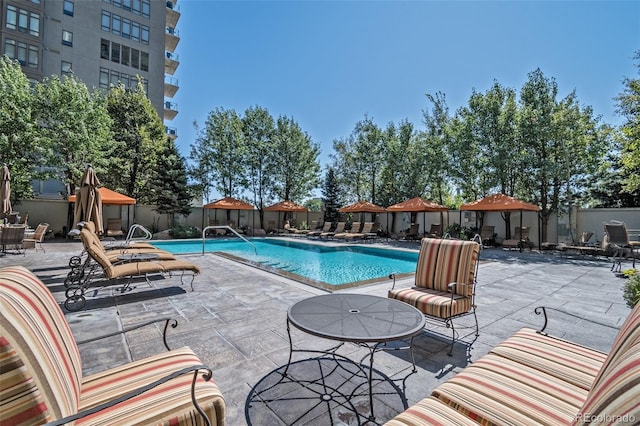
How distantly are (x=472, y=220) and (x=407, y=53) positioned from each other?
9414mm

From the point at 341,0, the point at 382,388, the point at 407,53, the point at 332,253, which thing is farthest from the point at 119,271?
the point at 407,53

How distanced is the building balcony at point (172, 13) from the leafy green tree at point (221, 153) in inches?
620

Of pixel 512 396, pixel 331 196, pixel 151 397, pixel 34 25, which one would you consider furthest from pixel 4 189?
pixel 34 25

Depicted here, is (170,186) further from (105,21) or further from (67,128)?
(105,21)

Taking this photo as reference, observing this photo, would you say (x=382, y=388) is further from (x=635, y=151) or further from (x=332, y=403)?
(x=635, y=151)

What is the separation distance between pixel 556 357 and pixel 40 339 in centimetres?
278

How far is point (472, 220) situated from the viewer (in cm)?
1619

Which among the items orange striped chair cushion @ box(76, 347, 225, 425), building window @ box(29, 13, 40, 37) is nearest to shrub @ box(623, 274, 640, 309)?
orange striped chair cushion @ box(76, 347, 225, 425)

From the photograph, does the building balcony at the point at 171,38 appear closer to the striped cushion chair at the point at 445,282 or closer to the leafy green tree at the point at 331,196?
the leafy green tree at the point at 331,196

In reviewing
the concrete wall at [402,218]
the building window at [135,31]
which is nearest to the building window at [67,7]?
the building window at [135,31]

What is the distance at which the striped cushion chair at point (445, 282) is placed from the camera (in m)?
3.03

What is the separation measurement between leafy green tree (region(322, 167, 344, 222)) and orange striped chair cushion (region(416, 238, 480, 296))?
756 inches

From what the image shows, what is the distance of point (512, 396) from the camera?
57.9 inches

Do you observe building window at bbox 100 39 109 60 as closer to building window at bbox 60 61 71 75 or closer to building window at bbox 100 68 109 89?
building window at bbox 100 68 109 89
